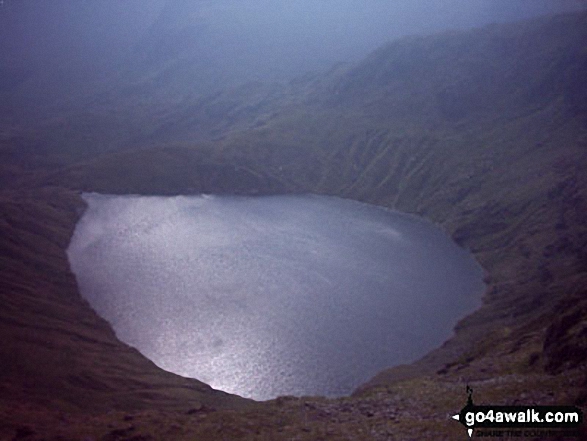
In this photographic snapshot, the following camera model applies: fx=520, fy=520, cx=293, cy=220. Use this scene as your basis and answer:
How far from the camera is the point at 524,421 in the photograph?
128 feet

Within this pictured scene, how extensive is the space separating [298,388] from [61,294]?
65649 mm

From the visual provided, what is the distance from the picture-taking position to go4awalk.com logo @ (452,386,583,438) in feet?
119

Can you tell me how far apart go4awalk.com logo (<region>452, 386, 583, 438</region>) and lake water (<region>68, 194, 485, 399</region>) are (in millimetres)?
52808

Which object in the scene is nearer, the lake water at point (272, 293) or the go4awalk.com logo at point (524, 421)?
the go4awalk.com logo at point (524, 421)

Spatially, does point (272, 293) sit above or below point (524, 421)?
above

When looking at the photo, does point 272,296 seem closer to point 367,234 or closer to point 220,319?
point 220,319

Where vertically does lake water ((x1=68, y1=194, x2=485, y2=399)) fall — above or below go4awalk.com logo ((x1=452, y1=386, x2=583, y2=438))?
above

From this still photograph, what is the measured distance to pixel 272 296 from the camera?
13050 centimetres

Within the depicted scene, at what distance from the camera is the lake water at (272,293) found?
101750 millimetres

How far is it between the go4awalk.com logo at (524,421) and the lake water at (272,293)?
173 ft

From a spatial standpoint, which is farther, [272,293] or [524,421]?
[272,293]

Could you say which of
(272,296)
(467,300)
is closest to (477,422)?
(272,296)

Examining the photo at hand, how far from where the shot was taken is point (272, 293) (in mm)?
132375

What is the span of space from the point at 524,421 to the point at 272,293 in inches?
3786
